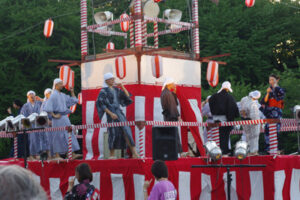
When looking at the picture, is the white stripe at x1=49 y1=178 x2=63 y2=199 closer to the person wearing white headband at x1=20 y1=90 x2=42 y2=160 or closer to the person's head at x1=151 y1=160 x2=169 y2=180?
the person wearing white headband at x1=20 y1=90 x2=42 y2=160

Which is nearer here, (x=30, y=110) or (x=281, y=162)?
(x=281, y=162)

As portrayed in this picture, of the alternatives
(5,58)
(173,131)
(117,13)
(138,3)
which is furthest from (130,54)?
(117,13)

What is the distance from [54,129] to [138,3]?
3.23 meters

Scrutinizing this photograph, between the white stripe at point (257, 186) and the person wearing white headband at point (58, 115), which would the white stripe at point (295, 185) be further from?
the person wearing white headband at point (58, 115)

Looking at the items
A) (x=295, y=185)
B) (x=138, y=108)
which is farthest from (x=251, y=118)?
(x=138, y=108)

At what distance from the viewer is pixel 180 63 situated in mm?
12938

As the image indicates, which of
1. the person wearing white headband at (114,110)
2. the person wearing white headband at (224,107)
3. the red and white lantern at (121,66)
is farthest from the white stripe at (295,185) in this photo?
the red and white lantern at (121,66)

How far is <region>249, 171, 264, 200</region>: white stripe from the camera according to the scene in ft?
33.6

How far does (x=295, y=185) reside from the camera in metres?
10.9

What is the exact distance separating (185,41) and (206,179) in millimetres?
21019

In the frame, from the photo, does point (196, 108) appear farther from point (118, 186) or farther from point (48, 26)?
point (48, 26)

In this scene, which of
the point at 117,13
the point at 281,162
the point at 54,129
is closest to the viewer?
the point at 281,162

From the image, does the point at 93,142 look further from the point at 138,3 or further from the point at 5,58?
the point at 5,58

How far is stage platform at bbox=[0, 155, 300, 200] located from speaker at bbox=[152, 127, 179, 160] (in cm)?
A: 125
